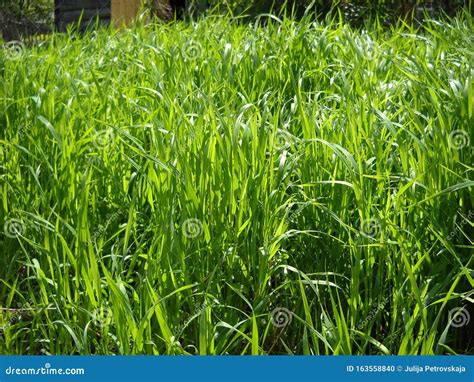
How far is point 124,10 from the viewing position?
5.93m

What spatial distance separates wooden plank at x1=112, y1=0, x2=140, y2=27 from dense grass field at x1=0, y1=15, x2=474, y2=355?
130 inches

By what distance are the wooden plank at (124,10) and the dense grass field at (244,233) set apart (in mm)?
3314

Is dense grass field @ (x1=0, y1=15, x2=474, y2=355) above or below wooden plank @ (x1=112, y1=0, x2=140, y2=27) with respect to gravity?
above

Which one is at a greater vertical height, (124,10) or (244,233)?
(244,233)

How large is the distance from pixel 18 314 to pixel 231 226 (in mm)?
609

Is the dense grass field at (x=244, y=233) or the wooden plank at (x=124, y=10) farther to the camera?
the wooden plank at (x=124, y=10)

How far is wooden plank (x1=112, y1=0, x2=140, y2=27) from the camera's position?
5.86m

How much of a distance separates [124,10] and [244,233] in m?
4.26

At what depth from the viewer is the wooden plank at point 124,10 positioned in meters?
5.86

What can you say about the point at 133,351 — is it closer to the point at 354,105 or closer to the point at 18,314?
the point at 18,314

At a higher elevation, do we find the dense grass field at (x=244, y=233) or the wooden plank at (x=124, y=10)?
the dense grass field at (x=244, y=233)

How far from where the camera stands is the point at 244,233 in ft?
6.54

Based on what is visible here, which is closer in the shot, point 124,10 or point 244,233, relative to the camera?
point 244,233

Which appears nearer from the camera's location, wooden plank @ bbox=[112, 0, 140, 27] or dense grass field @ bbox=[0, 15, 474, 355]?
dense grass field @ bbox=[0, 15, 474, 355]
